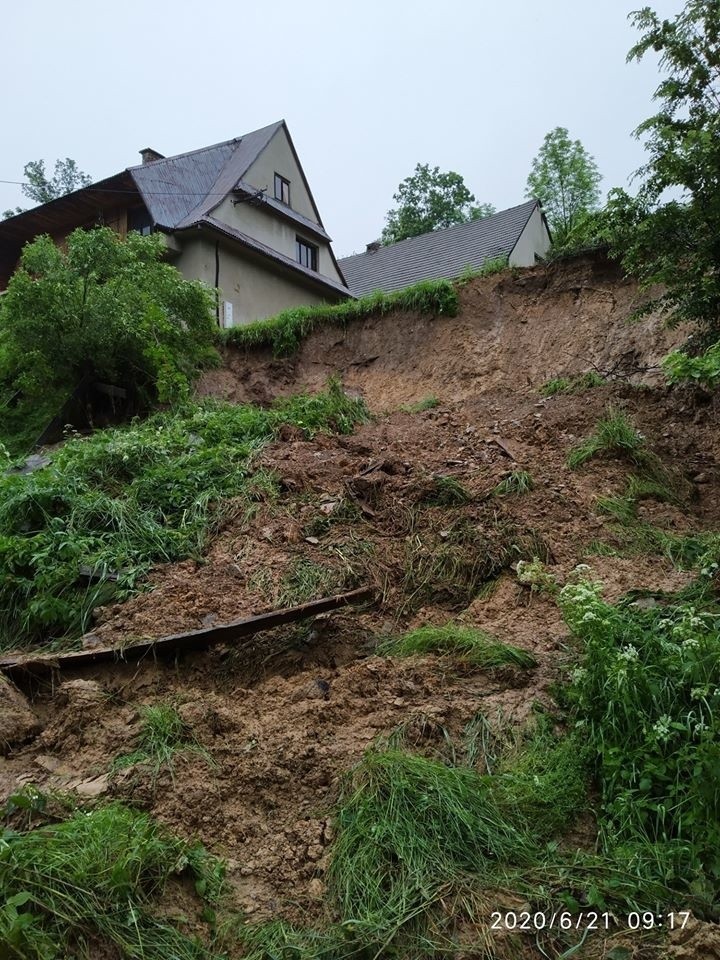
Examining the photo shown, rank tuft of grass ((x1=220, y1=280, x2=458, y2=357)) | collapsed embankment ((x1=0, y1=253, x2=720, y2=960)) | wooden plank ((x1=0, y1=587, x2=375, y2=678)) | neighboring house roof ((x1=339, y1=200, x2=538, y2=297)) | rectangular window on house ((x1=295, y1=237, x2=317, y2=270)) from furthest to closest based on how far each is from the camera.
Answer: rectangular window on house ((x1=295, y1=237, x2=317, y2=270)), neighboring house roof ((x1=339, y1=200, x2=538, y2=297)), tuft of grass ((x1=220, y1=280, x2=458, y2=357)), wooden plank ((x1=0, y1=587, x2=375, y2=678)), collapsed embankment ((x1=0, y1=253, x2=720, y2=960))

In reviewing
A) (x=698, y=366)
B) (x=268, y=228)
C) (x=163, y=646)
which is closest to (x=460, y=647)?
(x=163, y=646)

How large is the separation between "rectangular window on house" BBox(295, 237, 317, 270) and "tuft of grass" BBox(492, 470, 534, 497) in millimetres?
14913

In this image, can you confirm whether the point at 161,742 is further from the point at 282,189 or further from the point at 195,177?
the point at 282,189

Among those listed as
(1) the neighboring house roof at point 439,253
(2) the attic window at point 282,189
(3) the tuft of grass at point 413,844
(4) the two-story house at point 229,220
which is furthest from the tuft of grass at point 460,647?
(2) the attic window at point 282,189

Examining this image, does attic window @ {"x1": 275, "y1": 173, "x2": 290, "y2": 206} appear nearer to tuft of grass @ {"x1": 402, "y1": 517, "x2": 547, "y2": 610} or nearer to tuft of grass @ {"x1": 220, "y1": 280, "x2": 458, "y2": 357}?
tuft of grass @ {"x1": 220, "y1": 280, "x2": 458, "y2": 357}

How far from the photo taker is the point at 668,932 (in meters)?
2.26

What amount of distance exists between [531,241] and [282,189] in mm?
7913

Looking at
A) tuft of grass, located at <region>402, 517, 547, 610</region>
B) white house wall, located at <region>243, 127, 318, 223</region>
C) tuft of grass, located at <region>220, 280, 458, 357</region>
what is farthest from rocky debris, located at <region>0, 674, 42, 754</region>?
white house wall, located at <region>243, 127, 318, 223</region>

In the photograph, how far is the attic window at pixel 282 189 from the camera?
19.1m

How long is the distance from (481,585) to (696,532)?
5.89 feet

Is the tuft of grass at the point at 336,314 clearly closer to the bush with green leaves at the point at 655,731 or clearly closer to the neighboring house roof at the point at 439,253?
the neighboring house roof at the point at 439,253

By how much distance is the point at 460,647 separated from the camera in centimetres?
398

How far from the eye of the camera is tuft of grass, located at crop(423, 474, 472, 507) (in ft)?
18.6

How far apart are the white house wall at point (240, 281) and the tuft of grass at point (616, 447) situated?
35.6ft
